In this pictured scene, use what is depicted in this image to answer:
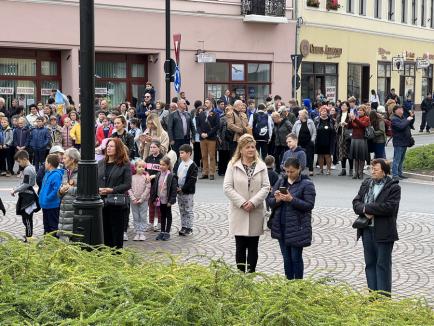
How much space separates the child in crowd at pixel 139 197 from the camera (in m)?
12.4

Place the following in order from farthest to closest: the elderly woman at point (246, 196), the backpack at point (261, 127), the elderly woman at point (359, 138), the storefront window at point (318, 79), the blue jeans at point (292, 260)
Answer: the storefront window at point (318, 79) < the backpack at point (261, 127) < the elderly woman at point (359, 138) < the elderly woman at point (246, 196) < the blue jeans at point (292, 260)

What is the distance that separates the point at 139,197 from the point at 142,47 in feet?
63.3

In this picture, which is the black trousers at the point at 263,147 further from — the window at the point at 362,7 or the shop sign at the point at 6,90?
the window at the point at 362,7

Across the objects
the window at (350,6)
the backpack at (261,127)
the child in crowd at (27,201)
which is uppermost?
the window at (350,6)

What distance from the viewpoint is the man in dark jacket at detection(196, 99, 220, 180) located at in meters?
20.0

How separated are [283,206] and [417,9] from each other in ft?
152

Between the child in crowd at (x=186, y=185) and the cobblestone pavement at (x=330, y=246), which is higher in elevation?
the child in crowd at (x=186, y=185)

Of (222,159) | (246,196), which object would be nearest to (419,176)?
(222,159)

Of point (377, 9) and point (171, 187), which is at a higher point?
point (377, 9)

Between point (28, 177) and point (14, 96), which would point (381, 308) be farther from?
point (14, 96)

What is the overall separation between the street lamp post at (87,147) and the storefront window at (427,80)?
4786 centimetres

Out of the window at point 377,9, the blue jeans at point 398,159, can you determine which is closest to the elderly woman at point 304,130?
the blue jeans at point 398,159

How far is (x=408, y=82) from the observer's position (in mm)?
50844

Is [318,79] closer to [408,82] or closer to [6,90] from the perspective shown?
[408,82]
